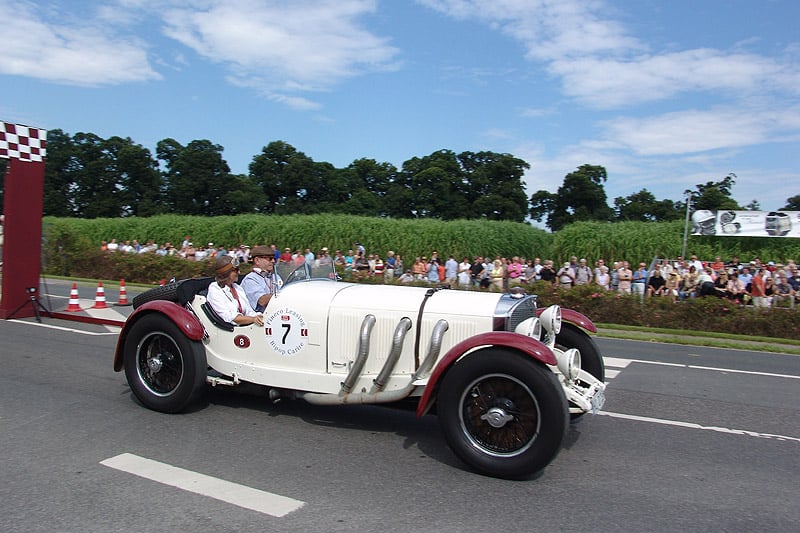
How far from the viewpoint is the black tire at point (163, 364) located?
5.50m

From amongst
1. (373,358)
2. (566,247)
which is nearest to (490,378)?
(373,358)

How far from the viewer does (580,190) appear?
61.0 metres

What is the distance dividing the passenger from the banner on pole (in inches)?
872

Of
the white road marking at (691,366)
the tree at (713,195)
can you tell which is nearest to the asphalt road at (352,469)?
the white road marking at (691,366)

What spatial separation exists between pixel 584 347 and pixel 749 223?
68.3ft

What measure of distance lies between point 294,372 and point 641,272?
45.1ft

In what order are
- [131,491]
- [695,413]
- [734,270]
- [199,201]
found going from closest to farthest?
1. [131,491]
2. [695,413]
3. [734,270]
4. [199,201]

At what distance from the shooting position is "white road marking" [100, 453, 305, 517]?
147 inches

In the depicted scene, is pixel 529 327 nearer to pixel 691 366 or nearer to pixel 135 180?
pixel 691 366

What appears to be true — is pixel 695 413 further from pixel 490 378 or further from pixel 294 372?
pixel 294 372

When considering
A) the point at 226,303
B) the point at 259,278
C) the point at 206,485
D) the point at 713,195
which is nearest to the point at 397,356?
the point at 206,485

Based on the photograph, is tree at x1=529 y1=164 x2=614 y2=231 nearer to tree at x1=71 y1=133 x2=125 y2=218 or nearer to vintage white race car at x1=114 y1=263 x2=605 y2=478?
tree at x1=71 y1=133 x2=125 y2=218

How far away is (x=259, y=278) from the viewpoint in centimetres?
624

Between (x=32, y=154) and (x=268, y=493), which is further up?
(x=32, y=154)
